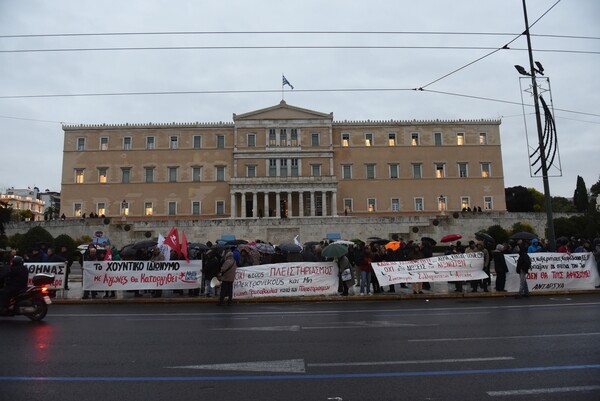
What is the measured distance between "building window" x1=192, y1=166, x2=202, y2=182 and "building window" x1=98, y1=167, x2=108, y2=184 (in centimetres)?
1074

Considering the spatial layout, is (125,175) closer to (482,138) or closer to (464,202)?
(464,202)

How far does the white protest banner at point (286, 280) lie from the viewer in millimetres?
13984

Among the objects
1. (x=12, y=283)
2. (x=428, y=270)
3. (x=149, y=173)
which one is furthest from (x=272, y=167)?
(x=12, y=283)

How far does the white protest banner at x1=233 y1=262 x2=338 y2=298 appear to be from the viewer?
14.0 metres

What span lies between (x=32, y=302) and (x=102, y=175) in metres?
51.2

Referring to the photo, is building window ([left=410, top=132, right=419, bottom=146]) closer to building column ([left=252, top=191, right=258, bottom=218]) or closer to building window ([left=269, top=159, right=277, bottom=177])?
building window ([left=269, top=159, right=277, bottom=177])

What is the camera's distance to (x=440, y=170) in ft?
191

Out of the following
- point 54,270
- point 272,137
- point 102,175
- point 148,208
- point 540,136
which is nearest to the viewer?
point 54,270

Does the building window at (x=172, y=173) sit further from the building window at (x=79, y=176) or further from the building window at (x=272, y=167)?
the building window at (x=272, y=167)

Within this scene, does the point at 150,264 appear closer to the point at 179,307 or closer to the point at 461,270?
the point at 179,307

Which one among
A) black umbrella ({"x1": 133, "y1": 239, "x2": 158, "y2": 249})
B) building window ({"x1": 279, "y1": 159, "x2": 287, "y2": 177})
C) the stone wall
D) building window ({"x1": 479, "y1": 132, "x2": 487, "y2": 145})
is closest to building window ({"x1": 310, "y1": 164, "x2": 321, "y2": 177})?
building window ({"x1": 279, "y1": 159, "x2": 287, "y2": 177})

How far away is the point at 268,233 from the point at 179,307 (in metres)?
29.1

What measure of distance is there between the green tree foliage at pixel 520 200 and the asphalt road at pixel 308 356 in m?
75.3

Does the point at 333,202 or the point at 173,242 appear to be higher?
the point at 333,202
